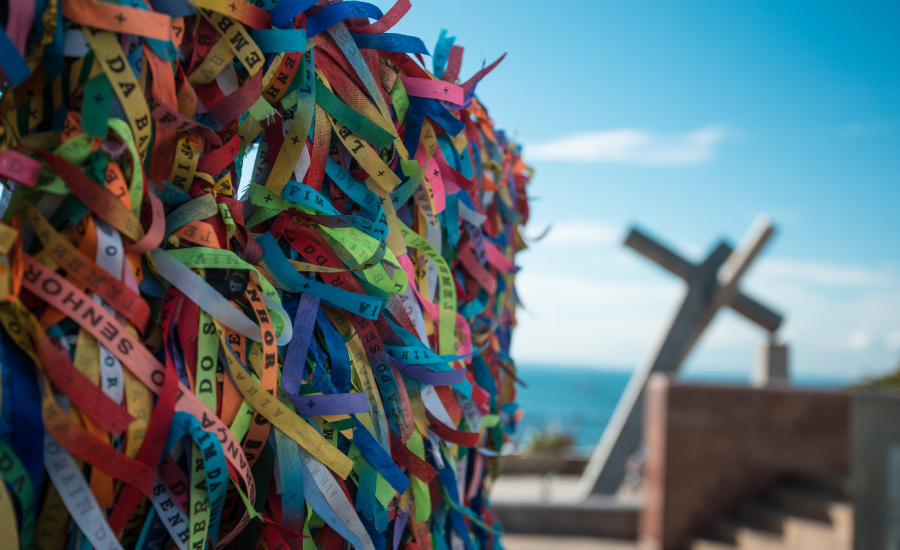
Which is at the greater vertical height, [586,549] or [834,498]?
[834,498]

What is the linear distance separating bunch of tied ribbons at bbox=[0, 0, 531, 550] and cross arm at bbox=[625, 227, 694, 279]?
4.84m

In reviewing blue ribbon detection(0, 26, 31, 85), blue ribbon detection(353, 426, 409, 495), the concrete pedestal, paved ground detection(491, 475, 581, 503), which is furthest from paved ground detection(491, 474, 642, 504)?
blue ribbon detection(0, 26, 31, 85)

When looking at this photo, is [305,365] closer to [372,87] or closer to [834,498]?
[372,87]

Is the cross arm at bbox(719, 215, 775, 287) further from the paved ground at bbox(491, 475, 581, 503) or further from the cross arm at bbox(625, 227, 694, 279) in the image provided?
the paved ground at bbox(491, 475, 581, 503)

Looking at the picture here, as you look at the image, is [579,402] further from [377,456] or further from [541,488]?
[377,456]

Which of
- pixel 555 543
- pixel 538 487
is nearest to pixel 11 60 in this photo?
pixel 555 543

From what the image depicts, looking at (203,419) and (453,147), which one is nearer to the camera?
(203,419)

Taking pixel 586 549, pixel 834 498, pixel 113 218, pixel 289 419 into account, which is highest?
→ pixel 113 218

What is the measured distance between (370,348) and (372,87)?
0.25 metres

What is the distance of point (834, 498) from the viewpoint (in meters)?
4.52

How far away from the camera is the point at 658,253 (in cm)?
528

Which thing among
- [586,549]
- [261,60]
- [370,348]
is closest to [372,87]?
[261,60]

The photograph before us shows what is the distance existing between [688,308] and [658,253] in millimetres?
591

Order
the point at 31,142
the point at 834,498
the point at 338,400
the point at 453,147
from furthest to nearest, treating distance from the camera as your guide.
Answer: the point at 834,498 → the point at 453,147 → the point at 338,400 → the point at 31,142
